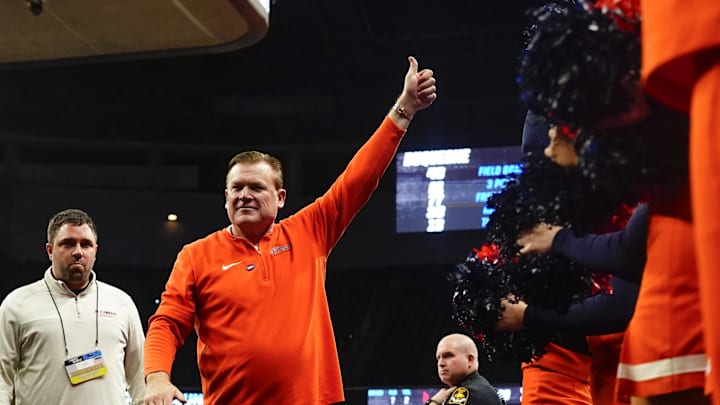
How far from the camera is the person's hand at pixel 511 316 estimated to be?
5.56 feet

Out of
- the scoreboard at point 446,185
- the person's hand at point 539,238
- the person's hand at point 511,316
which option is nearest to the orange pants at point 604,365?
the person's hand at point 511,316

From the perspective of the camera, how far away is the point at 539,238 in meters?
1.49

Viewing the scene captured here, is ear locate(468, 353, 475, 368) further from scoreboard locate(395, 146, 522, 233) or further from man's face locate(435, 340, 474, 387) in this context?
scoreboard locate(395, 146, 522, 233)

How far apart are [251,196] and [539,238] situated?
4.75ft

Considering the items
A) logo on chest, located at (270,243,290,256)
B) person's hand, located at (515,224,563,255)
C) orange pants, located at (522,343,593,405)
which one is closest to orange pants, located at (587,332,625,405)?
orange pants, located at (522,343,593,405)

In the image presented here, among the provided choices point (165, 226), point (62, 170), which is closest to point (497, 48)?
point (165, 226)

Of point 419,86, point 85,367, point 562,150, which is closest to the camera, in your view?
point 562,150

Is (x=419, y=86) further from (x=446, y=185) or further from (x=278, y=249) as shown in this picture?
(x=446, y=185)

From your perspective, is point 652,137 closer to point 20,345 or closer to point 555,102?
point 555,102

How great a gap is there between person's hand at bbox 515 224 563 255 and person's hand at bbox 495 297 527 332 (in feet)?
0.67

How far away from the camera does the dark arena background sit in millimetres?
13469

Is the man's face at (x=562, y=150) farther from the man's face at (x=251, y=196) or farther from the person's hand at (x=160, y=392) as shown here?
the man's face at (x=251, y=196)

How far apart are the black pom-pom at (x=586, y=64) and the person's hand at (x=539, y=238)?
10.9 inches

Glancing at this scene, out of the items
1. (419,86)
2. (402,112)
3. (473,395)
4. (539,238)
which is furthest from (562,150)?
(473,395)
